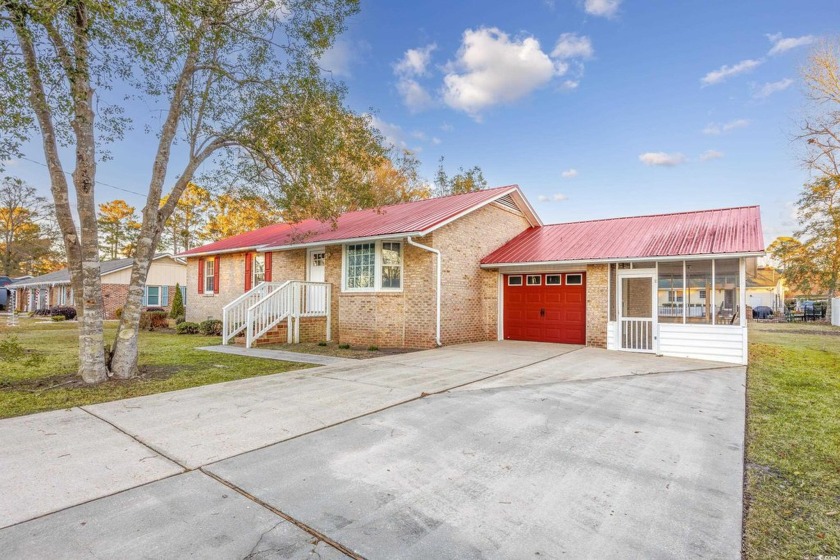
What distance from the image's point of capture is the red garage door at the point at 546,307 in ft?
42.7

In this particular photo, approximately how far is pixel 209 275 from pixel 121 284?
12.4 metres

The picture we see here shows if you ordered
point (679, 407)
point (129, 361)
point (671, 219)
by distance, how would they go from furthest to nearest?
1. point (671, 219)
2. point (129, 361)
3. point (679, 407)

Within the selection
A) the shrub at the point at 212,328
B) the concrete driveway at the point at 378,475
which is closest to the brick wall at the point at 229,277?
the shrub at the point at 212,328

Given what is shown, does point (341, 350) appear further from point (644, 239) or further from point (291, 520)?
point (644, 239)

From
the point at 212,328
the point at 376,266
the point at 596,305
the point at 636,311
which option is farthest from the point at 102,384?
the point at 636,311

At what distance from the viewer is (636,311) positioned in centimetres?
1220

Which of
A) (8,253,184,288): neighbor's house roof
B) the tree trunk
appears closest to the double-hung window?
the tree trunk

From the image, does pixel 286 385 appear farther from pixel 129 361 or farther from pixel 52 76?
pixel 52 76

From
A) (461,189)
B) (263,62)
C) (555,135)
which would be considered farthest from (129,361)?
(461,189)

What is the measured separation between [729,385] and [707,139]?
11.4 metres

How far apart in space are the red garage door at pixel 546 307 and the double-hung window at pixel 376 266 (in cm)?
420

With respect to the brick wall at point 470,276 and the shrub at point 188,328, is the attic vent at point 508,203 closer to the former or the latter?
the brick wall at point 470,276

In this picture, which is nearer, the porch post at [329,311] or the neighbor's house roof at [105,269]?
the porch post at [329,311]

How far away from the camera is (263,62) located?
8.53 m
